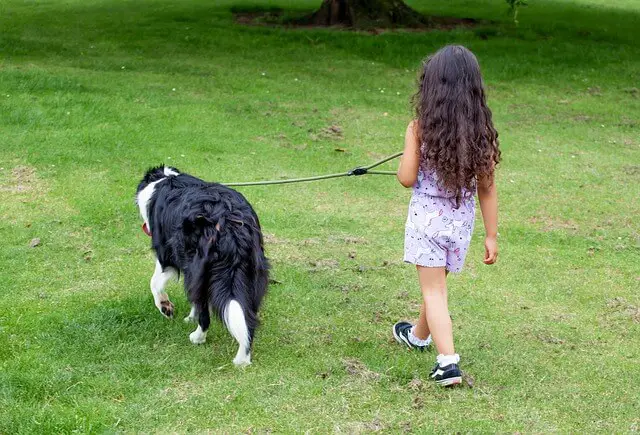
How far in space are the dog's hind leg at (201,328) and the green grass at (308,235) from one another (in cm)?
6

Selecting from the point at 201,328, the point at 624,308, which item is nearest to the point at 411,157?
the point at 201,328

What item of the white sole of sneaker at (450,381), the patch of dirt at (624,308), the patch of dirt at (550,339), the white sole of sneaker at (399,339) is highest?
the white sole of sneaker at (450,381)

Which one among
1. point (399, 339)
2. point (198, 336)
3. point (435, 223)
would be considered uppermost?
point (435, 223)

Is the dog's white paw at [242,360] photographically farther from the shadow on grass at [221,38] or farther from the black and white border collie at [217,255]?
the shadow on grass at [221,38]

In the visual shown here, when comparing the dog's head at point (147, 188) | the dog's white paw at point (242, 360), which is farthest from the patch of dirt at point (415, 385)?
the dog's head at point (147, 188)

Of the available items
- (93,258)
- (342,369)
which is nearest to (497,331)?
(342,369)

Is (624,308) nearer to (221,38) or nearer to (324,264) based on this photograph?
(324,264)

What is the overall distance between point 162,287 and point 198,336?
49cm

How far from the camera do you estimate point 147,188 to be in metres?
6.01

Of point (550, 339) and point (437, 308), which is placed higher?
point (437, 308)

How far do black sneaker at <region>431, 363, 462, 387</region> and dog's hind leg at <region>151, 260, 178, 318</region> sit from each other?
1.92 m

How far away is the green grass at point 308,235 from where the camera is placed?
4645 mm

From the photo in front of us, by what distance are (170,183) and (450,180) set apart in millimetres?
2063

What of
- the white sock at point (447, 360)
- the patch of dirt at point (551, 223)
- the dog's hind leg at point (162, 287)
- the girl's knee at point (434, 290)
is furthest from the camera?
the patch of dirt at point (551, 223)
